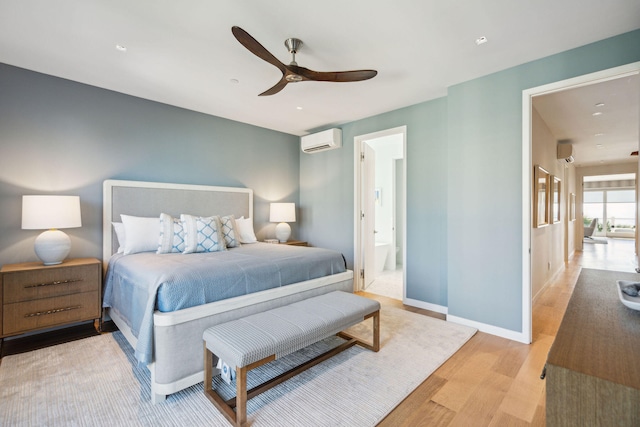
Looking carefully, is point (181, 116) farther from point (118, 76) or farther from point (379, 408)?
point (379, 408)

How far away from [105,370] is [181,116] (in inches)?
119

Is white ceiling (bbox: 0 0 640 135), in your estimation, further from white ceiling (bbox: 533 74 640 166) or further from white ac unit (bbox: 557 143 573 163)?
white ac unit (bbox: 557 143 573 163)

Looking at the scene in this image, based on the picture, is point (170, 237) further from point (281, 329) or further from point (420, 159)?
point (420, 159)

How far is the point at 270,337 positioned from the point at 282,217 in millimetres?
3014

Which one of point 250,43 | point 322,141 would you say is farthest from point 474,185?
point 250,43

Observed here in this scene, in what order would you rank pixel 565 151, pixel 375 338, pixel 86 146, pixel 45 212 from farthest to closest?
pixel 565 151 → pixel 86 146 → pixel 45 212 → pixel 375 338

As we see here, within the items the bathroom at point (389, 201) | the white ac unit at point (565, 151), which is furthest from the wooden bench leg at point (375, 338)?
the white ac unit at point (565, 151)

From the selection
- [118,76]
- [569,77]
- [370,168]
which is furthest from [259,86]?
[569,77]

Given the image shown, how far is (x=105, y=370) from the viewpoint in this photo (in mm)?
2277

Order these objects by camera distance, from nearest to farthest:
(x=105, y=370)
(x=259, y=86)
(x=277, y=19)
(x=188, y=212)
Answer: (x=277, y=19) → (x=105, y=370) → (x=259, y=86) → (x=188, y=212)

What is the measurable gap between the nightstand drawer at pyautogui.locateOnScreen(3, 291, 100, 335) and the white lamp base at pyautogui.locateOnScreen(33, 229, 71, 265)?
363mm

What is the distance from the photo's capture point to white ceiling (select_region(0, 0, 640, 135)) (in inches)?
78.7

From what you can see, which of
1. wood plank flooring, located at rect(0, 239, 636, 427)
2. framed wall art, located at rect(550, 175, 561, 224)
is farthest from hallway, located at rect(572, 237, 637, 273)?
wood plank flooring, located at rect(0, 239, 636, 427)

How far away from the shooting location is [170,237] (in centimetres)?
311
